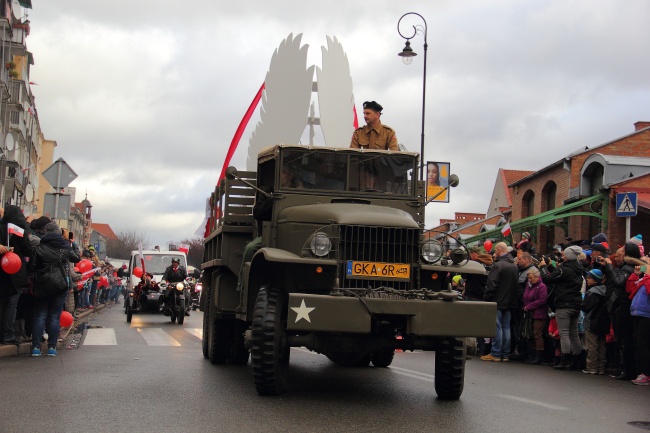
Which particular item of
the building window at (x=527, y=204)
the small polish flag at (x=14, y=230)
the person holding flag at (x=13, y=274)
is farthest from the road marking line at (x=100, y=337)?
the building window at (x=527, y=204)

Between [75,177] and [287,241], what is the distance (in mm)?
10373

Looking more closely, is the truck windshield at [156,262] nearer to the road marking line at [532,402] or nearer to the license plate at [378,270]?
the road marking line at [532,402]

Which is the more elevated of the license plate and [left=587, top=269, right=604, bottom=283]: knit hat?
[left=587, top=269, right=604, bottom=283]: knit hat

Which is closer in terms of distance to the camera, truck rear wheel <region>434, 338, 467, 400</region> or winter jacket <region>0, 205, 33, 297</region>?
truck rear wheel <region>434, 338, 467, 400</region>

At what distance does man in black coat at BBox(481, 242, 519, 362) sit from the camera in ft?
50.0

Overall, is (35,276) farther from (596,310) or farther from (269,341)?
(596,310)

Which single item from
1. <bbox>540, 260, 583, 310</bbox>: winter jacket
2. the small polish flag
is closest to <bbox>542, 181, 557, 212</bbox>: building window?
<bbox>540, 260, 583, 310</bbox>: winter jacket

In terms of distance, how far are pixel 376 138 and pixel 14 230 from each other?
5.16 m

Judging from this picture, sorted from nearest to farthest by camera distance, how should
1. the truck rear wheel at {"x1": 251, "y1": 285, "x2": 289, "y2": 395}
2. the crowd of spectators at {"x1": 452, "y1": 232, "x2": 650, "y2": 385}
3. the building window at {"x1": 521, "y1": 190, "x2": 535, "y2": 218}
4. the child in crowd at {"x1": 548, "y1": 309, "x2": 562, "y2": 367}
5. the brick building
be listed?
the truck rear wheel at {"x1": 251, "y1": 285, "x2": 289, "y2": 395}, the crowd of spectators at {"x1": 452, "y1": 232, "x2": 650, "y2": 385}, the child in crowd at {"x1": 548, "y1": 309, "x2": 562, "y2": 367}, the brick building, the building window at {"x1": 521, "y1": 190, "x2": 535, "y2": 218}

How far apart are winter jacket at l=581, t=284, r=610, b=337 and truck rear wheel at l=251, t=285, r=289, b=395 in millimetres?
6089

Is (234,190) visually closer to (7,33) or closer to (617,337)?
(617,337)

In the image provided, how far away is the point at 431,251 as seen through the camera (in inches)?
362

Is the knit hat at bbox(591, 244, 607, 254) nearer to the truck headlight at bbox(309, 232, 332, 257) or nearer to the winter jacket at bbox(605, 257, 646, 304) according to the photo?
the winter jacket at bbox(605, 257, 646, 304)

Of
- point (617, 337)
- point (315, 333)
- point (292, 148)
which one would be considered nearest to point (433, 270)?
point (315, 333)
